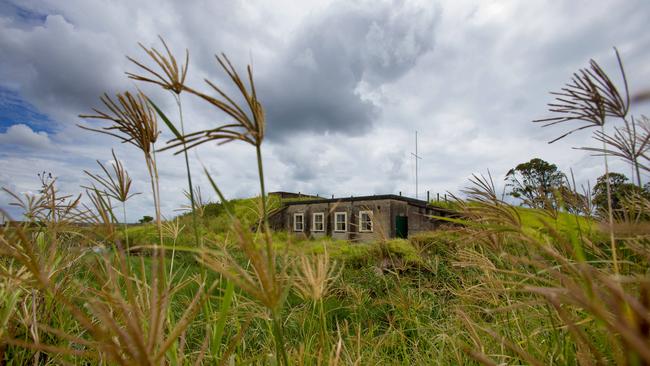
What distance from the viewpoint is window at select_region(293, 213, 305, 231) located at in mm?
25672

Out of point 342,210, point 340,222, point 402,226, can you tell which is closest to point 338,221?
point 340,222

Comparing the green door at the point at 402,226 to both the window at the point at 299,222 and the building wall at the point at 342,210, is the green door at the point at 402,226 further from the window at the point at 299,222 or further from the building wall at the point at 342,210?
the window at the point at 299,222

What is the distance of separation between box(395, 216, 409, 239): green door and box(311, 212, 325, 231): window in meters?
5.36

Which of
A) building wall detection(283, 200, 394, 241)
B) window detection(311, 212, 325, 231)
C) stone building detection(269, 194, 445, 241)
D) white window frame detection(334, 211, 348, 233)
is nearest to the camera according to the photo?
stone building detection(269, 194, 445, 241)

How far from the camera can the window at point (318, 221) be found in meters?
24.4

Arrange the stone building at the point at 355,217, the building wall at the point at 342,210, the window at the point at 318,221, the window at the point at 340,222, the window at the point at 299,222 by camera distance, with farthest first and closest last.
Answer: the window at the point at 299,222
the window at the point at 318,221
the window at the point at 340,222
the building wall at the point at 342,210
the stone building at the point at 355,217

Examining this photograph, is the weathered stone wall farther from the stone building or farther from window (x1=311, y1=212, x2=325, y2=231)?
window (x1=311, y1=212, x2=325, y2=231)

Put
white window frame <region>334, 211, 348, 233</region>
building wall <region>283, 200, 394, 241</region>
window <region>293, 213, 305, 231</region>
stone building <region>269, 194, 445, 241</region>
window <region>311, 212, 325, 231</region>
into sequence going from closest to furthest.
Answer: stone building <region>269, 194, 445, 241</region>
building wall <region>283, 200, 394, 241</region>
white window frame <region>334, 211, 348, 233</region>
window <region>311, 212, 325, 231</region>
window <region>293, 213, 305, 231</region>

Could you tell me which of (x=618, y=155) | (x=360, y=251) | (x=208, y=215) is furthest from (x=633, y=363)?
(x=208, y=215)

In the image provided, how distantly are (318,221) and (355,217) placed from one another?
3.51 meters

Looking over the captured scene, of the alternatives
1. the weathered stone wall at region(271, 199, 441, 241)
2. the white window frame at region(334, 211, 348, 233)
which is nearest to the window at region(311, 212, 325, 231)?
the weathered stone wall at region(271, 199, 441, 241)

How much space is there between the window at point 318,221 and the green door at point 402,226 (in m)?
5.36

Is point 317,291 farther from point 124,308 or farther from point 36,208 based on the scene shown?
point 36,208

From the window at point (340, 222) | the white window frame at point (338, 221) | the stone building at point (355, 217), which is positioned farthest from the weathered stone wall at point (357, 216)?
the window at point (340, 222)
